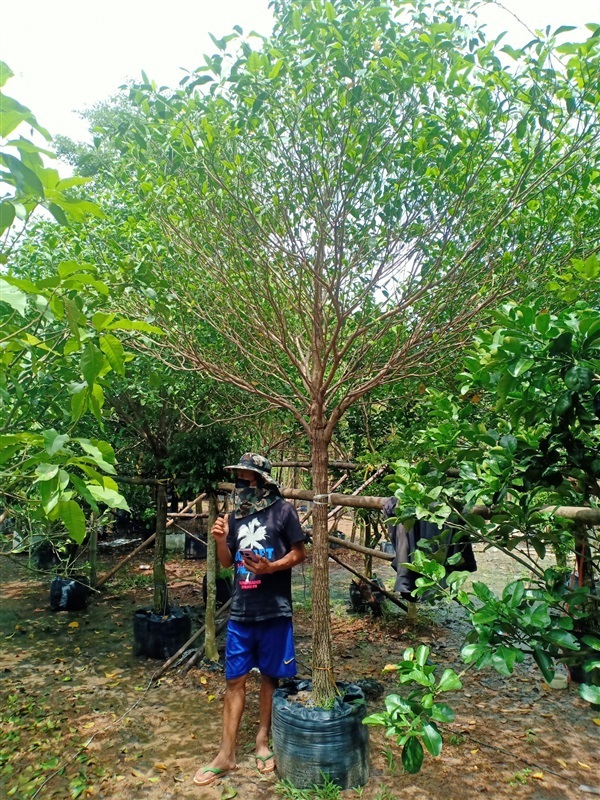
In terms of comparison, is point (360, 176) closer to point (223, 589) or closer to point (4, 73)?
point (4, 73)

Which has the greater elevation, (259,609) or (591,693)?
(591,693)

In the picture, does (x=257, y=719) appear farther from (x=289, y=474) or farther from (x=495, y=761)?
(x=289, y=474)

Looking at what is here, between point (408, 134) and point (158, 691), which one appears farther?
point (158, 691)

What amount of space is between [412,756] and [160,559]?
474 centimetres

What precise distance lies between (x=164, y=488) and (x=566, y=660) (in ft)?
16.2

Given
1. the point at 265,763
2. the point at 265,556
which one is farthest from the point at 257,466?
the point at 265,763

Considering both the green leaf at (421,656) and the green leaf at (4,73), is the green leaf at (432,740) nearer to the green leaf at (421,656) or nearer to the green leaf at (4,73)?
the green leaf at (421,656)

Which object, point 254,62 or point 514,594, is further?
point 254,62

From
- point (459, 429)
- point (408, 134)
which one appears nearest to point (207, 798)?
point (459, 429)

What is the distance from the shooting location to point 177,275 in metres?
4.17

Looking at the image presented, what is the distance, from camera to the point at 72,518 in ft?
4.74

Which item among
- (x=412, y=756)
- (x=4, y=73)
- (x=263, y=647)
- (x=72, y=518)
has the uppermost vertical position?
(x=4, y=73)

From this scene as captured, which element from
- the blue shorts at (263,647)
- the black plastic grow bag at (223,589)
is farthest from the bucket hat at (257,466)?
the black plastic grow bag at (223,589)

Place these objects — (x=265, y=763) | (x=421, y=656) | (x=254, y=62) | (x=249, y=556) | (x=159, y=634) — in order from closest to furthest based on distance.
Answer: (x=421, y=656) → (x=254, y=62) → (x=249, y=556) → (x=265, y=763) → (x=159, y=634)
